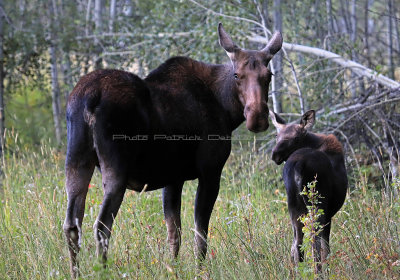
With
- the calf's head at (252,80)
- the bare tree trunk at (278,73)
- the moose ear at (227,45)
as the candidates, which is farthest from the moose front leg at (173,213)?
the bare tree trunk at (278,73)

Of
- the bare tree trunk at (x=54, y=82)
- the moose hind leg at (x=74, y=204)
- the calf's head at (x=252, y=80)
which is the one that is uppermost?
the calf's head at (x=252, y=80)

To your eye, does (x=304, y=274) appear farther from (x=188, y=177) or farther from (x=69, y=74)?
(x=69, y=74)

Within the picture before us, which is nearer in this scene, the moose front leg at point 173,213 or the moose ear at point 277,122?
the moose front leg at point 173,213

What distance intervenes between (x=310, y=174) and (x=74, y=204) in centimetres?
200

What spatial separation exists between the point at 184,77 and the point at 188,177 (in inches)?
35.3

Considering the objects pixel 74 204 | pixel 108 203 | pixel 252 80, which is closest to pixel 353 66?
pixel 252 80

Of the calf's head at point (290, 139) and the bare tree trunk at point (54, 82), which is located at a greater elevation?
the calf's head at point (290, 139)

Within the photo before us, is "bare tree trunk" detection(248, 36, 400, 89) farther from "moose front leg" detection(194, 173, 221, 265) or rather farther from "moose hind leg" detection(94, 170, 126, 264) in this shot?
"moose hind leg" detection(94, 170, 126, 264)

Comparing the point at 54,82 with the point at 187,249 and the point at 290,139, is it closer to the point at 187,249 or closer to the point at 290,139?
the point at 187,249

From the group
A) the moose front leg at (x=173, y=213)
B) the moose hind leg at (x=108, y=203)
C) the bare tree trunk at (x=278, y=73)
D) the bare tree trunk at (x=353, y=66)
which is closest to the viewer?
the moose hind leg at (x=108, y=203)

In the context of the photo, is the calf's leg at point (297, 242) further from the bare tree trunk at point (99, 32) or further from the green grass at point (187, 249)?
the bare tree trunk at point (99, 32)

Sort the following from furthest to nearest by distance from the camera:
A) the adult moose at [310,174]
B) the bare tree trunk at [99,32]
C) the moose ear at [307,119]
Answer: the bare tree trunk at [99,32]
the moose ear at [307,119]
the adult moose at [310,174]

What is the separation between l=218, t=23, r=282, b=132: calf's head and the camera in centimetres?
494

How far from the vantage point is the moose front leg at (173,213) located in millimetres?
5363
